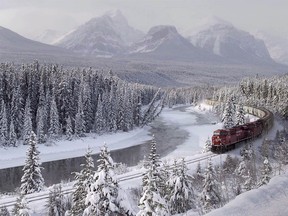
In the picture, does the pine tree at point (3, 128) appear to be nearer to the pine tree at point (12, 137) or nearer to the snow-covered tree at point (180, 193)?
the pine tree at point (12, 137)

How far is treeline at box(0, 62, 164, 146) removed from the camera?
280 ft

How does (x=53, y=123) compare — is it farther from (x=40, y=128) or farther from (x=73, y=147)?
(x=73, y=147)

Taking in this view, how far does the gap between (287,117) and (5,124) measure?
72.0 meters

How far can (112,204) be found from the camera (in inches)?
867

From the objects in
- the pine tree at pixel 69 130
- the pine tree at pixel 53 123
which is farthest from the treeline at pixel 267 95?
the pine tree at pixel 53 123

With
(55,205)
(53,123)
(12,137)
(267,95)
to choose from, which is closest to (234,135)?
(55,205)

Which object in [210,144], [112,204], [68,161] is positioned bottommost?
[68,161]

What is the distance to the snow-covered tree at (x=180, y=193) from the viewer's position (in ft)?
95.0

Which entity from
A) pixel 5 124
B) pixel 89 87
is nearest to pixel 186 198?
pixel 5 124

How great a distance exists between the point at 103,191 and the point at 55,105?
230ft

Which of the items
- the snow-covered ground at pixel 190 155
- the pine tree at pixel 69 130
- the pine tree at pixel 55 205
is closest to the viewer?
A: the snow-covered ground at pixel 190 155

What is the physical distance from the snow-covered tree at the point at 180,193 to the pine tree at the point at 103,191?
7.71m

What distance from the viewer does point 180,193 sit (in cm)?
2906

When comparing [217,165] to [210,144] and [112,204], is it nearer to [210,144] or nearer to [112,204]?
[210,144]
